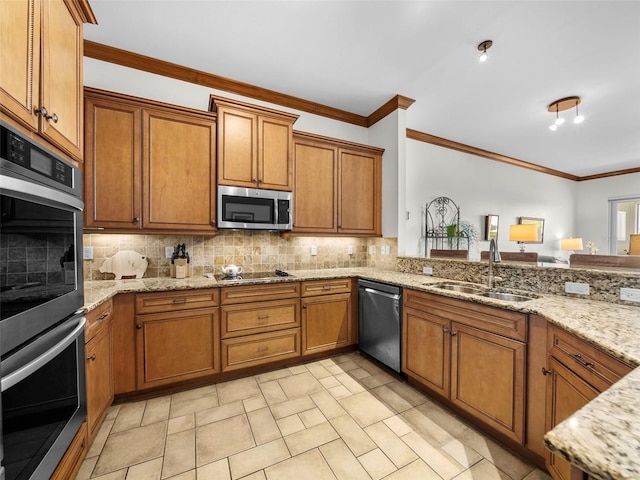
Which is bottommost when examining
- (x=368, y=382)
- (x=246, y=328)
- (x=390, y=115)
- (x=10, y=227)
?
(x=368, y=382)

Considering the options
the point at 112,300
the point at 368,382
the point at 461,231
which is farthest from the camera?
the point at 461,231

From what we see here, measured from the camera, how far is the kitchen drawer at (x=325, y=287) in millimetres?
2717

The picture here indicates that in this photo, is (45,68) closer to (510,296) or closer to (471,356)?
(471,356)

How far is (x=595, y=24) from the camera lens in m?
2.17

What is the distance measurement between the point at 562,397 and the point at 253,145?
9.17ft

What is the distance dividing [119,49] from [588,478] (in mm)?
3758

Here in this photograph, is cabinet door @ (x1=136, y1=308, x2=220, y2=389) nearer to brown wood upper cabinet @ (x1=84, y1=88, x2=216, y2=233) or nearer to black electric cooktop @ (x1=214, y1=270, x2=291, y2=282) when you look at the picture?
black electric cooktop @ (x1=214, y1=270, x2=291, y2=282)

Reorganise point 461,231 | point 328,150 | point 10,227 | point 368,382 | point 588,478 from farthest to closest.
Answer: point 461,231, point 328,150, point 368,382, point 10,227, point 588,478

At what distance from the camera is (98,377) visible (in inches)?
66.9

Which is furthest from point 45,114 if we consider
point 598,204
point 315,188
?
point 598,204

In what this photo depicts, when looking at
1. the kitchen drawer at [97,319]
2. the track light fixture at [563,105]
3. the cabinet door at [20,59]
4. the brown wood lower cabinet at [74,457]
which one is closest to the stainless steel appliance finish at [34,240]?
the cabinet door at [20,59]

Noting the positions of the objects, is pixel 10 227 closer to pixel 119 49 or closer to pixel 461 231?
pixel 119 49

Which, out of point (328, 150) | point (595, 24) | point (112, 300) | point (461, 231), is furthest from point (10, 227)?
point (461, 231)

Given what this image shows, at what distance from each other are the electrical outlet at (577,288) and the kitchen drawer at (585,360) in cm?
59
